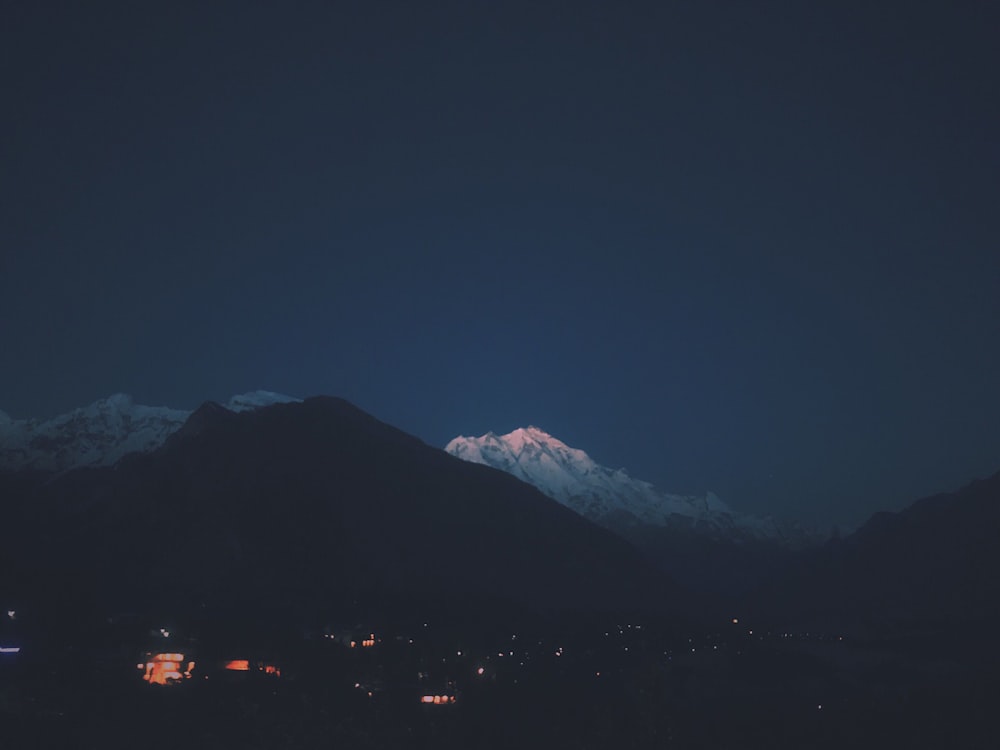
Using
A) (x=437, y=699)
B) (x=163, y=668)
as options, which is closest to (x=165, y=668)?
(x=163, y=668)

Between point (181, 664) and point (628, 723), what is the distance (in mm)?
50781

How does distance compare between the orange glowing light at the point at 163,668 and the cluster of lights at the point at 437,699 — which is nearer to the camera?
the orange glowing light at the point at 163,668

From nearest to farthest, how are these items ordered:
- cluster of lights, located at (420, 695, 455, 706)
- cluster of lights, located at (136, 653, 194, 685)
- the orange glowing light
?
1. the orange glowing light
2. cluster of lights, located at (136, 653, 194, 685)
3. cluster of lights, located at (420, 695, 455, 706)

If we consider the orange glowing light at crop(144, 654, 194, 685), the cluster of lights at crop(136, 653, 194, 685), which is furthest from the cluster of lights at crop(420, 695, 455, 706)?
the orange glowing light at crop(144, 654, 194, 685)

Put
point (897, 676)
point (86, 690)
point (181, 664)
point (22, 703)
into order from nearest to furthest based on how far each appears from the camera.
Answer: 1. point (22, 703)
2. point (86, 690)
3. point (181, 664)
4. point (897, 676)

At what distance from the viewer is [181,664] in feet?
335

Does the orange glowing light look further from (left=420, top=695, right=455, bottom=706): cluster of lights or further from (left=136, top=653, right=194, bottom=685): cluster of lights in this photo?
(left=420, top=695, right=455, bottom=706): cluster of lights

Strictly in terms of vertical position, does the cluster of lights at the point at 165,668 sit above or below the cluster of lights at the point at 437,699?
above

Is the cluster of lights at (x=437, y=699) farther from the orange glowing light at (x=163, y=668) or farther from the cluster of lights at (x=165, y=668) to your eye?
the orange glowing light at (x=163, y=668)

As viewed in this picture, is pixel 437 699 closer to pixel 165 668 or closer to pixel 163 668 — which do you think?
pixel 165 668

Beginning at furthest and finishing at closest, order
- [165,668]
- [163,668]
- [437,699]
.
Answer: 1. [165,668]
2. [163,668]
3. [437,699]

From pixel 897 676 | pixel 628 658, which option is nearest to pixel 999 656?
pixel 897 676

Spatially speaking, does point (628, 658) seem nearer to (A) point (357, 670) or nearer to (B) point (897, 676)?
(B) point (897, 676)

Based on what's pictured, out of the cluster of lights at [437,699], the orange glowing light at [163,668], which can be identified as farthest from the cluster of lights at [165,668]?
the cluster of lights at [437,699]
